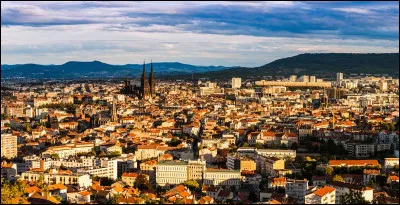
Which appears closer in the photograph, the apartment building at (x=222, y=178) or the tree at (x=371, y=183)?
the tree at (x=371, y=183)

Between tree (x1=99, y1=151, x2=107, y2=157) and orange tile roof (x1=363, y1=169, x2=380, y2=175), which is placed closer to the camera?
orange tile roof (x1=363, y1=169, x2=380, y2=175)

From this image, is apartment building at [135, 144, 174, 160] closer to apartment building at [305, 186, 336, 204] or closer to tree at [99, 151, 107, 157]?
tree at [99, 151, 107, 157]

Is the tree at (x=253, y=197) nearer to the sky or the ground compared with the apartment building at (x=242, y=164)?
nearer to the ground

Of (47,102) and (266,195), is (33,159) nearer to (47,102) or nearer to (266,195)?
(266,195)

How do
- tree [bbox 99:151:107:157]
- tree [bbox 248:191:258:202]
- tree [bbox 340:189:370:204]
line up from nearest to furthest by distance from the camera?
tree [bbox 340:189:370:204], tree [bbox 248:191:258:202], tree [bbox 99:151:107:157]

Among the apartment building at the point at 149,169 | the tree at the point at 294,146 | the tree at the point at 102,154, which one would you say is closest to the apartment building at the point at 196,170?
the apartment building at the point at 149,169

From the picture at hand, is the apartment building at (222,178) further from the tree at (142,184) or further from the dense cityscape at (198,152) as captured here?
the tree at (142,184)


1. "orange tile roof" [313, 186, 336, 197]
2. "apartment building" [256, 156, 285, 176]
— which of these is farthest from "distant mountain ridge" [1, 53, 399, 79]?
"orange tile roof" [313, 186, 336, 197]

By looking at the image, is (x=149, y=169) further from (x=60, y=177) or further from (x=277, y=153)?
(x=277, y=153)
